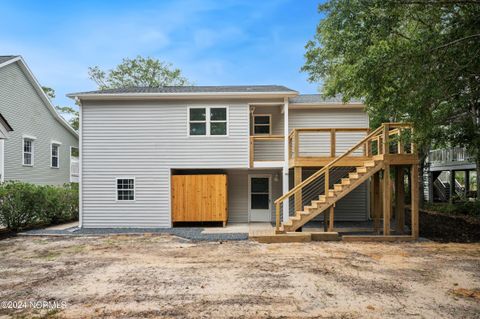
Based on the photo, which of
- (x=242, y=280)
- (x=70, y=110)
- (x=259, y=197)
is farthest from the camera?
(x=70, y=110)

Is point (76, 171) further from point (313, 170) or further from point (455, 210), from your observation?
point (455, 210)

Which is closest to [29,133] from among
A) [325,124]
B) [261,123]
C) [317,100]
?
[261,123]

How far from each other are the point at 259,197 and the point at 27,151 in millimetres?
12040

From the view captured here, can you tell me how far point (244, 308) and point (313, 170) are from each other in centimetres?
948

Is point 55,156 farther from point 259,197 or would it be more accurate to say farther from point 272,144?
point 272,144

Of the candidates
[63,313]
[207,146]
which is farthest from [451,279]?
[207,146]

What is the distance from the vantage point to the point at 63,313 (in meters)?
4.50

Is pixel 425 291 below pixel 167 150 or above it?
below

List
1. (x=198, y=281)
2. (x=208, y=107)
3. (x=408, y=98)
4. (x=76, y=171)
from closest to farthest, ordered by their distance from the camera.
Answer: (x=198, y=281) < (x=408, y=98) < (x=208, y=107) < (x=76, y=171)

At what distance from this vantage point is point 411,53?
290 inches

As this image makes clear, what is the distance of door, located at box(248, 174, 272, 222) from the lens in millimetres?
13739

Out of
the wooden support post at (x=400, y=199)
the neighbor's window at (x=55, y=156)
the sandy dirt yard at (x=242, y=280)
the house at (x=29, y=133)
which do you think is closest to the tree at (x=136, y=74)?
the house at (x=29, y=133)

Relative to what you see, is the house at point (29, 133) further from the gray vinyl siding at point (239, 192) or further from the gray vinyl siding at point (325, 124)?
the gray vinyl siding at point (325, 124)

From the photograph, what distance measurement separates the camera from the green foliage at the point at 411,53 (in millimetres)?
7395
